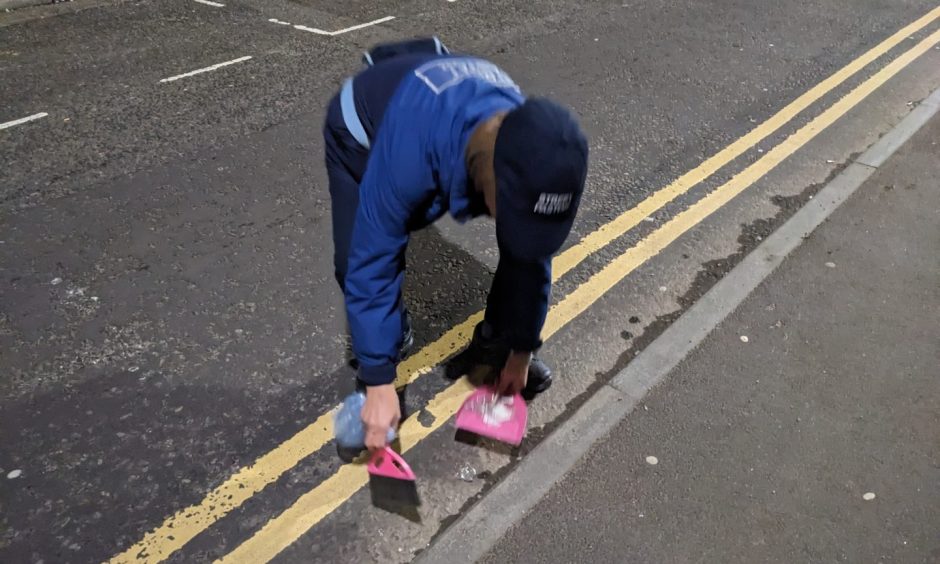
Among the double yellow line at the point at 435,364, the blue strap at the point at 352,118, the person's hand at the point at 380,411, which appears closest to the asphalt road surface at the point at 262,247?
the double yellow line at the point at 435,364

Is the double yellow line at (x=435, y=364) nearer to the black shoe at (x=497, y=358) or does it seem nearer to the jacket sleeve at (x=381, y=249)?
the black shoe at (x=497, y=358)

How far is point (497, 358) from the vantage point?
10.2ft

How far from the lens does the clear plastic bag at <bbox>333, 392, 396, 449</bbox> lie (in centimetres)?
264

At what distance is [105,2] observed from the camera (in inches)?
296

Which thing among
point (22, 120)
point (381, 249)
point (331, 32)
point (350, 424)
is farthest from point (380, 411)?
point (331, 32)

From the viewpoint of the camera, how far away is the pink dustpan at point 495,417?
272 centimetres

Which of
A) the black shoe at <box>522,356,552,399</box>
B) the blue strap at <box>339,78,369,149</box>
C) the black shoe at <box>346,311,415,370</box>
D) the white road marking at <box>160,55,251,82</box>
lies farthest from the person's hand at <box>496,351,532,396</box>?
the white road marking at <box>160,55,251,82</box>

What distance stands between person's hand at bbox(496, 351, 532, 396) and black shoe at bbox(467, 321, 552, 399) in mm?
157

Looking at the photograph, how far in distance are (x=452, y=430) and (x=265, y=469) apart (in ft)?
2.23

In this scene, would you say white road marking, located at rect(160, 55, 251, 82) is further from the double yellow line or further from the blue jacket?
the blue jacket

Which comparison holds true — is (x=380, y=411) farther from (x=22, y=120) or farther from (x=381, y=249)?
(x=22, y=120)

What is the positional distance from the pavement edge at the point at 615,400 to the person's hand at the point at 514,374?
0.23 metres

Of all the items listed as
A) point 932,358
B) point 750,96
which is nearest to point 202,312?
point 932,358

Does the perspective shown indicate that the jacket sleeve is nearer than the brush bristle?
Yes
